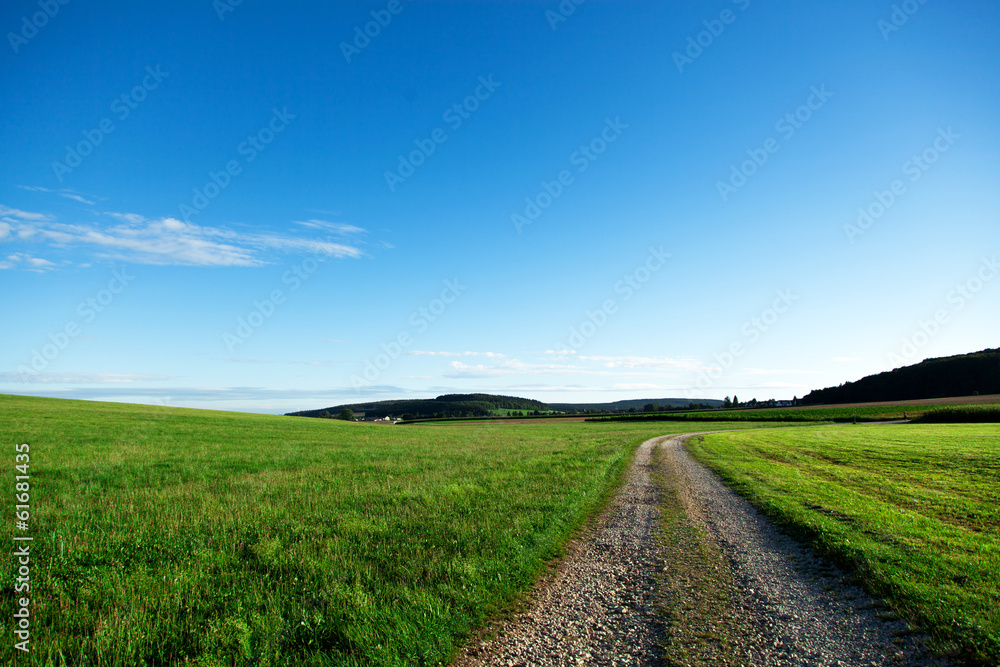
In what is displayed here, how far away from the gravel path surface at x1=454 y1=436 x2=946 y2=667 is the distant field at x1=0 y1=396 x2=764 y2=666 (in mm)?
737

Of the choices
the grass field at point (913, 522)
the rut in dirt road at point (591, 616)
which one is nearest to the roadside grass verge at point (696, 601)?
the rut in dirt road at point (591, 616)

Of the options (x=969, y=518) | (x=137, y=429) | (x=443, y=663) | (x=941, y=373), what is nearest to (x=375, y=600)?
(x=443, y=663)

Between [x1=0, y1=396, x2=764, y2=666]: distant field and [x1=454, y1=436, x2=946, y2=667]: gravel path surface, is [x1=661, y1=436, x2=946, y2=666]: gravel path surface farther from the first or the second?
[x1=0, y1=396, x2=764, y2=666]: distant field

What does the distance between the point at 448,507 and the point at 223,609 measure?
6689 mm

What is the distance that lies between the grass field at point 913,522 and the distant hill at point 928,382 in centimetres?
13223

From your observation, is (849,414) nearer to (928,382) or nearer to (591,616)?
(928,382)

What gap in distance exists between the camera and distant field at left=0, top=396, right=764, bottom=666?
5551 mm

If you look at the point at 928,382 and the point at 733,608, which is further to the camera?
the point at 928,382

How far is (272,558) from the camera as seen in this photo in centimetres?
822

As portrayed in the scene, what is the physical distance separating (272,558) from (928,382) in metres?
186

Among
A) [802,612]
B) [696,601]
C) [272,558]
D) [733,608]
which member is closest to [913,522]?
[802,612]

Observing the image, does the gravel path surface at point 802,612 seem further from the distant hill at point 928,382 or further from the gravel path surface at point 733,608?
the distant hill at point 928,382

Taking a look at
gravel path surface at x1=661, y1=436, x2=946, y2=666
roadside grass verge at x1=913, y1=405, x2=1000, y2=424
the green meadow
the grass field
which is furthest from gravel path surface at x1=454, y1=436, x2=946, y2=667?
the green meadow

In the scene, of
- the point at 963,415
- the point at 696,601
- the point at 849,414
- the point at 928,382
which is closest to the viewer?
the point at 696,601
